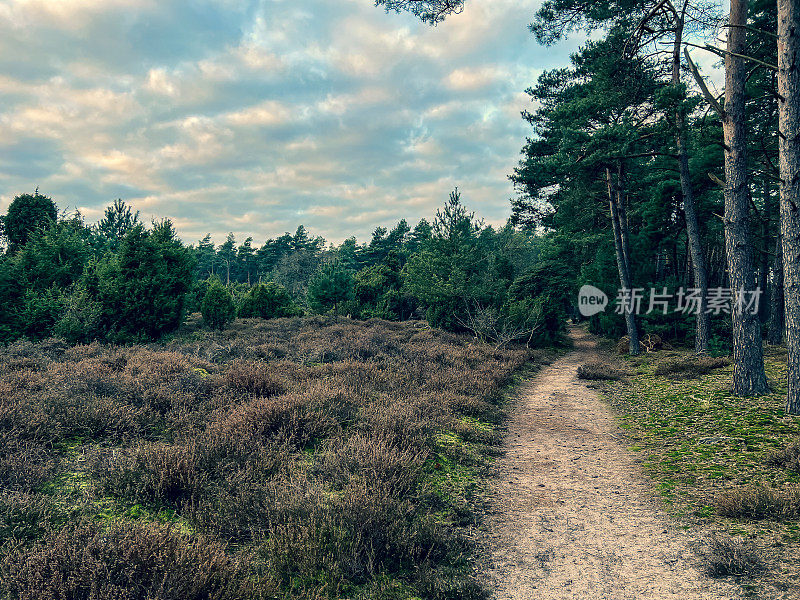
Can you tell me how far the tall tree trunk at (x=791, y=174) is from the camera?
7695mm

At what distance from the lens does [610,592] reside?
366cm

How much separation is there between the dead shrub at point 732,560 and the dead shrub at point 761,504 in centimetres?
63

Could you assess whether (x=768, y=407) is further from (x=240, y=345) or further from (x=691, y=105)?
(x=240, y=345)

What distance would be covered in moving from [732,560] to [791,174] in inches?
295

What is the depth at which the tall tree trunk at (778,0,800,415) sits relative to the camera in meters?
7.70

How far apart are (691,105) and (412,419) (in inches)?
459

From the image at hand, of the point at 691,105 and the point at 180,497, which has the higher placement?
the point at 691,105

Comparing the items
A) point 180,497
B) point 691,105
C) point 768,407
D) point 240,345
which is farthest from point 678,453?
point 240,345

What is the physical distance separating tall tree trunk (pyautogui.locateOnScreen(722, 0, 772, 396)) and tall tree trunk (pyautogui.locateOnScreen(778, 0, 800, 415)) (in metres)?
1.19

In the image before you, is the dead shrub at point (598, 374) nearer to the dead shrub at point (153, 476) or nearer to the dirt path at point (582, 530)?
the dirt path at point (582, 530)

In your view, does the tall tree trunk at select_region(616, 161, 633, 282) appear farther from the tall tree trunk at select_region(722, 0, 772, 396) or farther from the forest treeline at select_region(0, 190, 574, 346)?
the tall tree trunk at select_region(722, 0, 772, 396)

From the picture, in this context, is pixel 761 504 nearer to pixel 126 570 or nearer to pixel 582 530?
pixel 582 530

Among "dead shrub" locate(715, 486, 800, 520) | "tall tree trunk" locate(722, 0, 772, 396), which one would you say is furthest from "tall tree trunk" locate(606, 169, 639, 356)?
"dead shrub" locate(715, 486, 800, 520)

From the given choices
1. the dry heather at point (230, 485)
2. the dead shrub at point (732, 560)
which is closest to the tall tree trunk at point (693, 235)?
the dry heather at point (230, 485)
